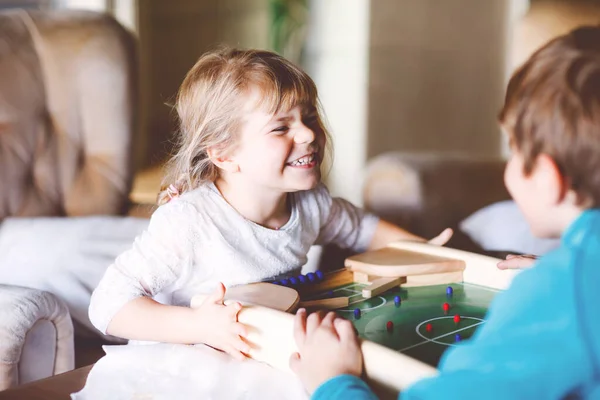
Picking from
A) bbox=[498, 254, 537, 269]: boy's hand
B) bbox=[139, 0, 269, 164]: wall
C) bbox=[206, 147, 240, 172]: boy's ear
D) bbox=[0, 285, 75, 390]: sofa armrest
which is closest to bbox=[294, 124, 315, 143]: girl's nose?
bbox=[206, 147, 240, 172]: boy's ear

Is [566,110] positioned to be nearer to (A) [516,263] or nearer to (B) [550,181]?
(B) [550,181]

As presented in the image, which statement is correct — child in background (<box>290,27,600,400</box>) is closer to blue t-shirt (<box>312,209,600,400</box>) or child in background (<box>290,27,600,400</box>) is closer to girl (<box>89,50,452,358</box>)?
blue t-shirt (<box>312,209,600,400</box>)

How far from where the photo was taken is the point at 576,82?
64 cm

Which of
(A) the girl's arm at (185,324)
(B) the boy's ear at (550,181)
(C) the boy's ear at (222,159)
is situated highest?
Answer: (B) the boy's ear at (550,181)

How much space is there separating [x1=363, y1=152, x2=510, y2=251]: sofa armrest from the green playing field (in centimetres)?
72

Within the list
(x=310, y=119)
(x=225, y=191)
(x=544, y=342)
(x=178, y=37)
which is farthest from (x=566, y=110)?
(x=178, y=37)

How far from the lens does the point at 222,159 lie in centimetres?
120

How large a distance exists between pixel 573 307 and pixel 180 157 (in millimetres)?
796

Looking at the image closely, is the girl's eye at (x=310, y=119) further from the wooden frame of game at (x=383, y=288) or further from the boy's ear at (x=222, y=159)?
the wooden frame of game at (x=383, y=288)

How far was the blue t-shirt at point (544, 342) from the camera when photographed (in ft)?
1.97

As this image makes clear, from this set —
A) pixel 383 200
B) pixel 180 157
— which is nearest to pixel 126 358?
pixel 180 157

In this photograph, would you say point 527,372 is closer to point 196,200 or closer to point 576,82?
point 576,82

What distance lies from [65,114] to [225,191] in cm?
72

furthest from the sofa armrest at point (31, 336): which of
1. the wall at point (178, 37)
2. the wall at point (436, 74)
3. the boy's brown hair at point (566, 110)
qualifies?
the wall at point (178, 37)
